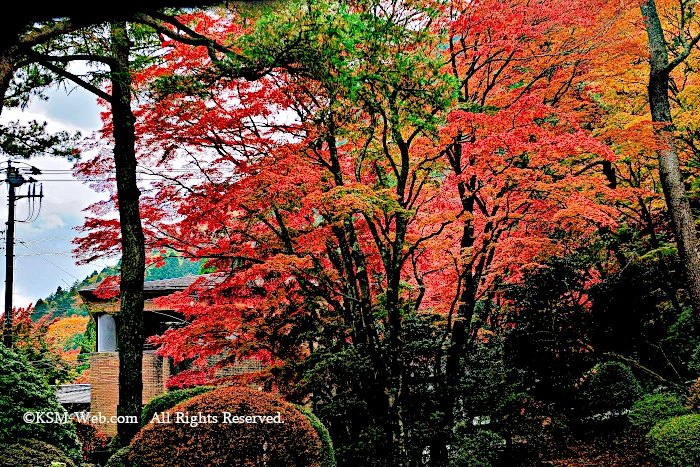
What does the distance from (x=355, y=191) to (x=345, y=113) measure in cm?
108

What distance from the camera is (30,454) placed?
14.0ft

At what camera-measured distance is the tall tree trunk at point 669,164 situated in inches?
305

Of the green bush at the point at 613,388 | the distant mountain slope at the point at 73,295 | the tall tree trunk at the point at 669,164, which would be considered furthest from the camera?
the distant mountain slope at the point at 73,295

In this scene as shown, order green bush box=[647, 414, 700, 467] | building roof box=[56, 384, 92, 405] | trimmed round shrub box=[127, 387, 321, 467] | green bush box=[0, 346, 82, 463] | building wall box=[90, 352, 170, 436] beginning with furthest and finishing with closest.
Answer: building roof box=[56, 384, 92, 405] → building wall box=[90, 352, 170, 436] → green bush box=[647, 414, 700, 467] → green bush box=[0, 346, 82, 463] → trimmed round shrub box=[127, 387, 321, 467]

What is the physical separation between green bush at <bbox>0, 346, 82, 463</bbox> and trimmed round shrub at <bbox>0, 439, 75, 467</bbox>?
13cm

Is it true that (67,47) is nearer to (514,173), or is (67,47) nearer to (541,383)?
(514,173)

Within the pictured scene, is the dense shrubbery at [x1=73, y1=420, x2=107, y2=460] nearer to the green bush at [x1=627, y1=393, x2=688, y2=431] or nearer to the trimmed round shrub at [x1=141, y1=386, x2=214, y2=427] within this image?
the trimmed round shrub at [x1=141, y1=386, x2=214, y2=427]

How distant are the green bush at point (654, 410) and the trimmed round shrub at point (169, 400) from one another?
688 cm

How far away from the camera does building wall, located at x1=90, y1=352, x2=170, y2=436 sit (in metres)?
12.7

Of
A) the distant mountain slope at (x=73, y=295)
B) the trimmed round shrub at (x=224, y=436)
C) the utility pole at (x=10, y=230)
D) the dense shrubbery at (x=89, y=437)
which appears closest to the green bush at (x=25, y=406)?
the trimmed round shrub at (x=224, y=436)

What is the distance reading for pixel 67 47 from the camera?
6.04 meters

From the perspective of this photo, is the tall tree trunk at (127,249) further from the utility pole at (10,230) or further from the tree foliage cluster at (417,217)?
the utility pole at (10,230)

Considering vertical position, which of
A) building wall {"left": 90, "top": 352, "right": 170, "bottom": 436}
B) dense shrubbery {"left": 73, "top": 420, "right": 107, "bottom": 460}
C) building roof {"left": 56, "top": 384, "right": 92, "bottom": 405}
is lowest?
dense shrubbery {"left": 73, "top": 420, "right": 107, "bottom": 460}

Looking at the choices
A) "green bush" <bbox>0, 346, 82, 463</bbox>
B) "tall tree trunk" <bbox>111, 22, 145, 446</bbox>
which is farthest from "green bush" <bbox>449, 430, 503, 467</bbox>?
"green bush" <bbox>0, 346, 82, 463</bbox>
